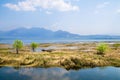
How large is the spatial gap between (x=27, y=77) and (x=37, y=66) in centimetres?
1597

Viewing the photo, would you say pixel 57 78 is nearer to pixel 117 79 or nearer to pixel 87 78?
pixel 87 78

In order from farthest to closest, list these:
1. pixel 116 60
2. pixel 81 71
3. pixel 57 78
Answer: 1. pixel 116 60
2. pixel 81 71
3. pixel 57 78

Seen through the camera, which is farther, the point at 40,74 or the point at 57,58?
the point at 57,58

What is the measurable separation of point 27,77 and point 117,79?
32020mm

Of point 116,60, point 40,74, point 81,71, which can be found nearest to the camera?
point 40,74

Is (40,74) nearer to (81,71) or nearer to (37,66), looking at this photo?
(37,66)

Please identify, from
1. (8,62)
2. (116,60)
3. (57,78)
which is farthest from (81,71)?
(8,62)

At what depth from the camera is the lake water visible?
72188 millimetres

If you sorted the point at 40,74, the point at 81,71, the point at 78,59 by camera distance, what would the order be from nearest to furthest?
the point at 40,74, the point at 81,71, the point at 78,59

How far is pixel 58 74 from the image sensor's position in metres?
76.8

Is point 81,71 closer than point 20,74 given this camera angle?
No

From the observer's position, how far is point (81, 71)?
273 ft

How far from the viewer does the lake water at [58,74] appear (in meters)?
72.2

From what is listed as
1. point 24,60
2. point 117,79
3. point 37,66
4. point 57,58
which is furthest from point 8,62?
point 117,79
